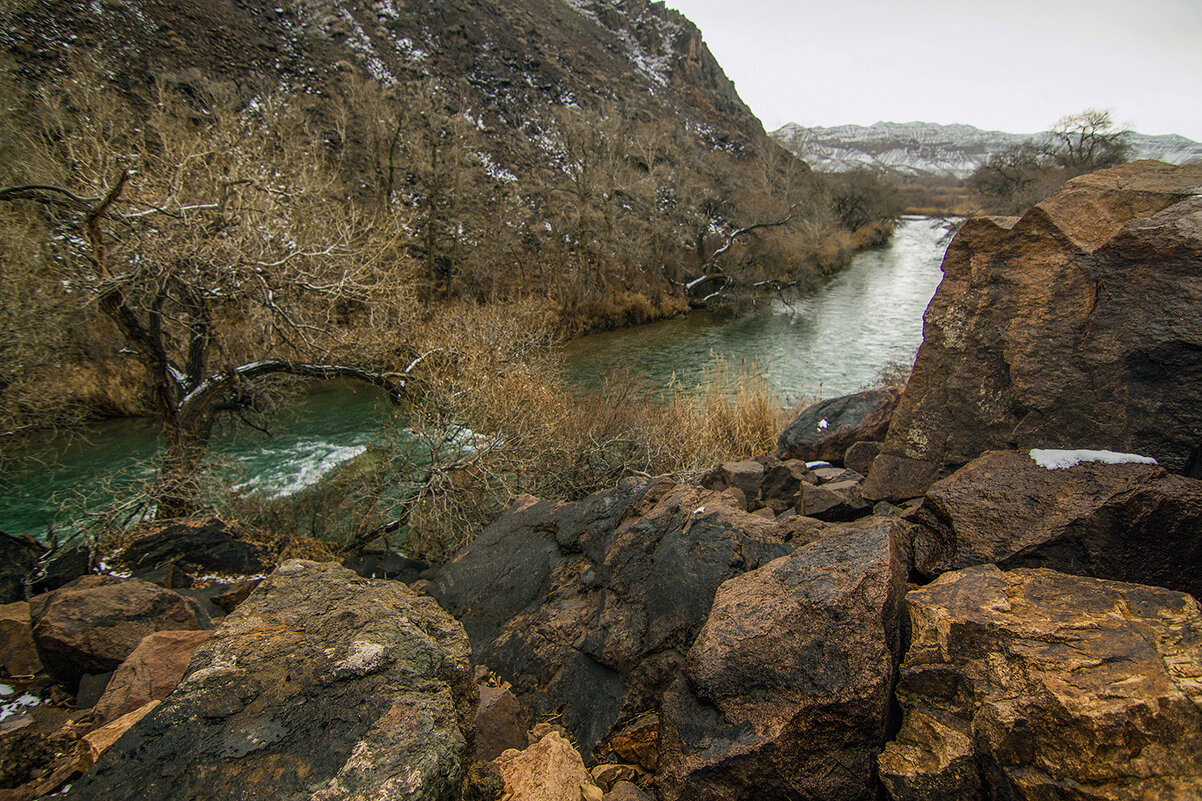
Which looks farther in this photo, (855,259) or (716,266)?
(855,259)

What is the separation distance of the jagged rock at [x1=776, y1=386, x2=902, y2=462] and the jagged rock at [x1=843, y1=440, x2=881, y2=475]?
51 cm

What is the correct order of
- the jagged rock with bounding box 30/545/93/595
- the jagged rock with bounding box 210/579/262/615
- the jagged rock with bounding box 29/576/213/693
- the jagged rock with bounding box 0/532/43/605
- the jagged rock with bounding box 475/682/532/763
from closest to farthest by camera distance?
the jagged rock with bounding box 475/682/532/763, the jagged rock with bounding box 29/576/213/693, the jagged rock with bounding box 0/532/43/605, the jagged rock with bounding box 210/579/262/615, the jagged rock with bounding box 30/545/93/595

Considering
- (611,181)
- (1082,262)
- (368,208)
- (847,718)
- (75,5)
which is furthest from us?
(75,5)

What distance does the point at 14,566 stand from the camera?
5.34 meters

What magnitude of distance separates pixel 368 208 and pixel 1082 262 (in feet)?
67.6

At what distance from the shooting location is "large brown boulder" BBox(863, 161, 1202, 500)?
120 inches

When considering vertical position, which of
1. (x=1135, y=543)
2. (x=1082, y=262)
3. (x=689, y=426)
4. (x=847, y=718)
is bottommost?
(x=689, y=426)

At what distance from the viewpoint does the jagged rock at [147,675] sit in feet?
8.93

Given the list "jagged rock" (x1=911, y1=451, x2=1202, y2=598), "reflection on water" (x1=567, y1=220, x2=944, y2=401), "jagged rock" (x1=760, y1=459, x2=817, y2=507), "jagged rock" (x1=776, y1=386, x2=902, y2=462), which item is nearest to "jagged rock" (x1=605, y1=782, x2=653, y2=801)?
"jagged rock" (x1=911, y1=451, x2=1202, y2=598)

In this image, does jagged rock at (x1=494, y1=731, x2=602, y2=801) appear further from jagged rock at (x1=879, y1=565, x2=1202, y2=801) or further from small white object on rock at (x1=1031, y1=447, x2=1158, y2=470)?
small white object on rock at (x1=1031, y1=447, x2=1158, y2=470)

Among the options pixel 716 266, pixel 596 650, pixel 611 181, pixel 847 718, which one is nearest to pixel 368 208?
pixel 611 181

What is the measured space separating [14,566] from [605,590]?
5737 millimetres

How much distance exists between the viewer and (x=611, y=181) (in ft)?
76.8

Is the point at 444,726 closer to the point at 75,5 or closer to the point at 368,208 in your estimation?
the point at 368,208
